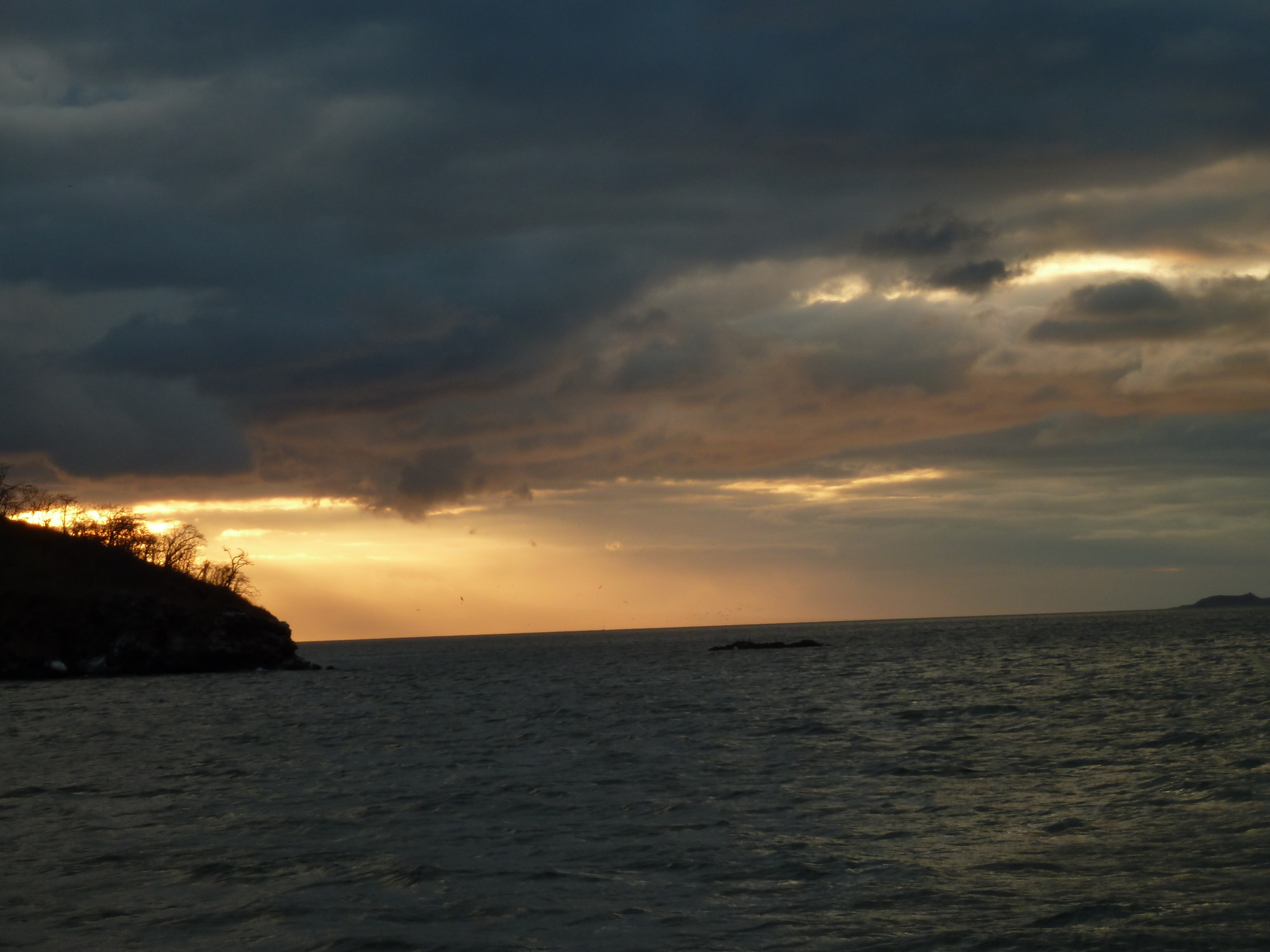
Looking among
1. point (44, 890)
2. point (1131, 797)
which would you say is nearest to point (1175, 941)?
point (1131, 797)

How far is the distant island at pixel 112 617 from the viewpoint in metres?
138

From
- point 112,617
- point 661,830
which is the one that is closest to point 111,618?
point 112,617

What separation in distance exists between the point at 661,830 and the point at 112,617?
138867 millimetres

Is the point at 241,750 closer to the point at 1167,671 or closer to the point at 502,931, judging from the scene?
the point at 502,931

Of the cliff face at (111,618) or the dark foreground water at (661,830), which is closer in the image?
the dark foreground water at (661,830)

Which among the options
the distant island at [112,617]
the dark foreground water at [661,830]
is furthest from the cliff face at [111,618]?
the dark foreground water at [661,830]

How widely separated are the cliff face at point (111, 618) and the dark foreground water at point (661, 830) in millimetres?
91883

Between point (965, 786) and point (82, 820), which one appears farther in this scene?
point (965, 786)

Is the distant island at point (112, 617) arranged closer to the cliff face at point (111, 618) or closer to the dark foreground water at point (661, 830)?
the cliff face at point (111, 618)

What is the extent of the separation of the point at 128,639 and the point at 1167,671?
123380 mm

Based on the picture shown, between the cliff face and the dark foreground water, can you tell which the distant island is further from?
the dark foreground water

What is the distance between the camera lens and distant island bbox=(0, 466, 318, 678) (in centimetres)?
13850

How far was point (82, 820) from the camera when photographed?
2836 cm

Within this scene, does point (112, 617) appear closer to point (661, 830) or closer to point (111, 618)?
point (111, 618)
